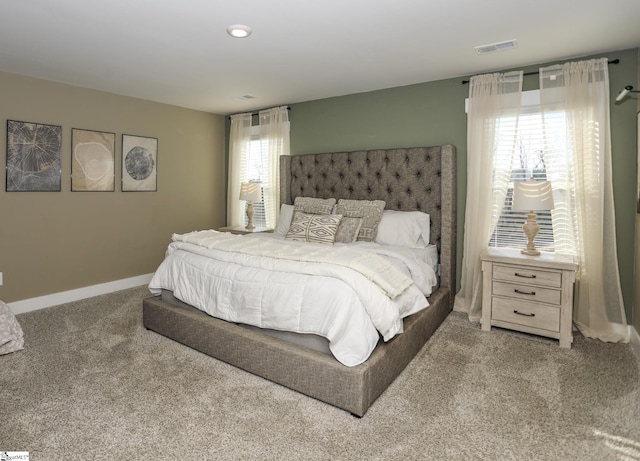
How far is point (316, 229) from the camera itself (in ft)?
11.0

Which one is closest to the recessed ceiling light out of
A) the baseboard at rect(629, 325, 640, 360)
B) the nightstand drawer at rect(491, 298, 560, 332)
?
the nightstand drawer at rect(491, 298, 560, 332)

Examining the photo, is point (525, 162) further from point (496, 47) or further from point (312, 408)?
point (312, 408)

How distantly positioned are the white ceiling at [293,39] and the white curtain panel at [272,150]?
87cm

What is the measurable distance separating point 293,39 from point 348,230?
62.3 inches

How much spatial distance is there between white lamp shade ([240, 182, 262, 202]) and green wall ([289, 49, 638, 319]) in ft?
2.15

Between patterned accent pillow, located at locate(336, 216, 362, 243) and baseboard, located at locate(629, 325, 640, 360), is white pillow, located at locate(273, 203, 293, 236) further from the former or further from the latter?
baseboard, located at locate(629, 325, 640, 360)

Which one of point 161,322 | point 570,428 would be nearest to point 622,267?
point 570,428

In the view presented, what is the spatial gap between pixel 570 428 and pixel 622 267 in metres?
1.73

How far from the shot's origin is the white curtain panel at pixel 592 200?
113 inches

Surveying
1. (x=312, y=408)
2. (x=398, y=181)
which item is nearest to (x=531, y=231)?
(x=398, y=181)

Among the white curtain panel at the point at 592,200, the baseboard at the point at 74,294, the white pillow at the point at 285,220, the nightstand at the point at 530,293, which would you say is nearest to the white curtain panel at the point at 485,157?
the nightstand at the point at 530,293

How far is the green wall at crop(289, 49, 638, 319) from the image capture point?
113 inches

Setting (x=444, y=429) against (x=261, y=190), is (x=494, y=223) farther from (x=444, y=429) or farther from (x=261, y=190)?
(x=261, y=190)

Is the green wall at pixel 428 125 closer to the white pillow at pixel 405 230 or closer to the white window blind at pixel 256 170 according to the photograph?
the white pillow at pixel 405 230
